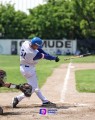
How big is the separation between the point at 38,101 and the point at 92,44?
54256 mm

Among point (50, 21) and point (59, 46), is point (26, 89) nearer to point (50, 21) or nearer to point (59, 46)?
point (59, 46)

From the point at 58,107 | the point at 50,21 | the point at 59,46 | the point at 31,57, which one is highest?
the point at 31,57

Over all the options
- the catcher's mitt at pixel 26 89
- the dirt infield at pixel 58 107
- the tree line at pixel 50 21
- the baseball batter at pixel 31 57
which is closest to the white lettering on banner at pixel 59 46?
the tree line at pixel 50 21

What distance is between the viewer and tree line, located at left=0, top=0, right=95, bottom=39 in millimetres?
65812

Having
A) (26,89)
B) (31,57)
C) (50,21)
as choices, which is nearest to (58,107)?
(26,89)

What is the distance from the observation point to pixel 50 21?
234 ft

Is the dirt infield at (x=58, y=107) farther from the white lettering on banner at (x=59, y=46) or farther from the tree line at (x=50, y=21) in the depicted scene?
the white lettering on banner at (x=59, y=46)

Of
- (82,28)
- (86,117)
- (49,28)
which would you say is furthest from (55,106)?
(49,28)

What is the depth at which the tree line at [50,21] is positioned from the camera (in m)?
65.8

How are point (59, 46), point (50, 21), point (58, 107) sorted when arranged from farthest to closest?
point (50, 21) < point (59, 46) < point (58, 107)

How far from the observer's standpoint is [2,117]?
35.6 feet

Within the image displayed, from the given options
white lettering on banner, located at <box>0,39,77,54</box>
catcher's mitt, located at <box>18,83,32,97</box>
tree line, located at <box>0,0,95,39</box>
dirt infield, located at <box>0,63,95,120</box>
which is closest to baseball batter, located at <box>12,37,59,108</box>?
dirt infield, located at <box>0,63,95,120</box>

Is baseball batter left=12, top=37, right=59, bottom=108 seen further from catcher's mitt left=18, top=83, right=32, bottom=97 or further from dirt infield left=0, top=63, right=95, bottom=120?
catcher's mitt left=18, top=83, right=32, bottom=97

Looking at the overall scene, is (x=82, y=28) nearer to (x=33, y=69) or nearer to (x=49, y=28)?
(x=49, y=28)
